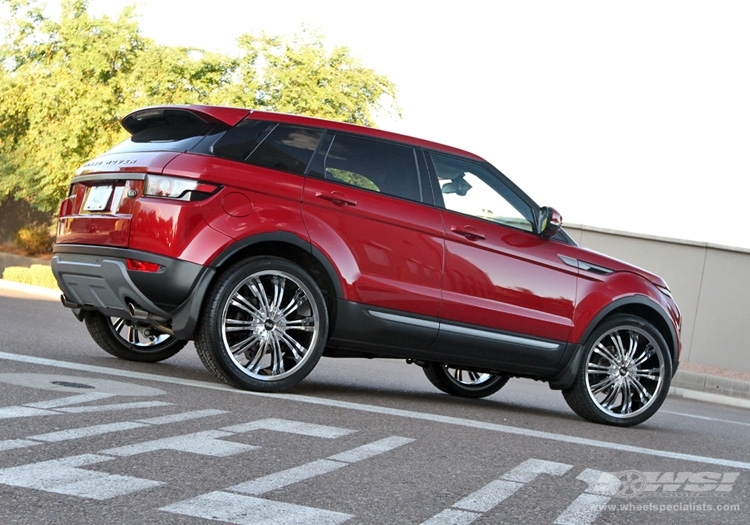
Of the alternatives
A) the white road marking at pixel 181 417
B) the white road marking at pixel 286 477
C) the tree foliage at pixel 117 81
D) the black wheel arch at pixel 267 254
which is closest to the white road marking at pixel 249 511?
the white road marking at pixel 286 477

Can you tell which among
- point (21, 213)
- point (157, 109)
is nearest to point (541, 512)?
point (157, 109)

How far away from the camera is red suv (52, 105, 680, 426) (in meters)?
6.92

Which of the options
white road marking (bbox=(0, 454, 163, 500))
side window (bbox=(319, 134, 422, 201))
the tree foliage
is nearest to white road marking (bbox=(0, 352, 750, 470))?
side window (bbox=(319, 134, 422, 201))

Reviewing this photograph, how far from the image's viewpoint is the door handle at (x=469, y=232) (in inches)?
305

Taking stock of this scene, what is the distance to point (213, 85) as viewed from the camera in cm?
3394

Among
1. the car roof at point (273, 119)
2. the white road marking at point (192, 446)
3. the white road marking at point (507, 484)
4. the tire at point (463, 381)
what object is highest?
the car roof at point (273, 119)

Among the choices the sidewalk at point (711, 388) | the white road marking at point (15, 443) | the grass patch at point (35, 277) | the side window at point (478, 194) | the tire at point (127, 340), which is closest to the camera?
the white road marking at point (15, 443)

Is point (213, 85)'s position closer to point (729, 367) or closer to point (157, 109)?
point (729, 367)

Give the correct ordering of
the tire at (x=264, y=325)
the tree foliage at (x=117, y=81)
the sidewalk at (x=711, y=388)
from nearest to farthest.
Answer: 1. the tire at (x=264, y=325)
2. the sidewalk at (x=711, y=388)
3. the tree foliage at (x=117, y=81)

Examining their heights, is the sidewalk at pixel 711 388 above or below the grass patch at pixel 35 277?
above

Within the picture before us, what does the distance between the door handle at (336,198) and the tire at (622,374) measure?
2287 mm

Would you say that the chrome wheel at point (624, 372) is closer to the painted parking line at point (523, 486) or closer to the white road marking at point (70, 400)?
the painted parking line at point (523, 486)

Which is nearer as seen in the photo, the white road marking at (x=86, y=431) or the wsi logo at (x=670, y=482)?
the white road marking at (x=86, y=431)

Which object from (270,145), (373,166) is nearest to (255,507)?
(270,145)
